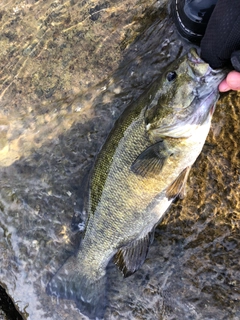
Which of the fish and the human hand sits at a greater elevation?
the human hand

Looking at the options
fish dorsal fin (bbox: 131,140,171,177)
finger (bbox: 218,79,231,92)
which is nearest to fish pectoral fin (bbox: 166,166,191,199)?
fish dorsal fin (bbox: 131,140,171,177)

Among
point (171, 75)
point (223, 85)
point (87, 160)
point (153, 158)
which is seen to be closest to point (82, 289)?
point (87, 160)

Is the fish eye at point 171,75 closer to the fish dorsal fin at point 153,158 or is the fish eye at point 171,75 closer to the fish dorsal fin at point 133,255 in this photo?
the fish dorsal fin at point 153,158

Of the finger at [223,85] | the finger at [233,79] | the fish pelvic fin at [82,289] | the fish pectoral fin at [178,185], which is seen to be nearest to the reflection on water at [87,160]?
the fish pelvic fin at [82,289]

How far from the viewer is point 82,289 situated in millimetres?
3307

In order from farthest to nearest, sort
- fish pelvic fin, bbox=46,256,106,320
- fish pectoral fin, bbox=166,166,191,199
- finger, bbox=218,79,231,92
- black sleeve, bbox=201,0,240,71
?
fish pelvic fin, bbox=46,256,106,320, fish pectoral fin, bbox=166,166,191,199, finger, bbox=218,79,231,92, black sleeve, bbox=201,0,240,71

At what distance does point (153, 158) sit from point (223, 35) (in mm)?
985

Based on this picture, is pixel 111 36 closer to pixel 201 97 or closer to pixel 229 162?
pixel 201 97

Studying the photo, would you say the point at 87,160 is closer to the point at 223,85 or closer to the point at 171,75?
the point at 171,75

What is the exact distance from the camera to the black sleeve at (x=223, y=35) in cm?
243

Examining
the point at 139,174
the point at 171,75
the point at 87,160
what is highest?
the point at 171,75

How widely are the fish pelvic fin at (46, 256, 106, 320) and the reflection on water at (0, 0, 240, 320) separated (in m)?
0.09

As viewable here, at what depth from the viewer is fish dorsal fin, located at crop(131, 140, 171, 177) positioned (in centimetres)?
276

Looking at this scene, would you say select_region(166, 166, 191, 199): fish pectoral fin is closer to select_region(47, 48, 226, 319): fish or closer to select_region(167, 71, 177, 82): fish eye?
select_region(47, 48, 226, 319): fish
